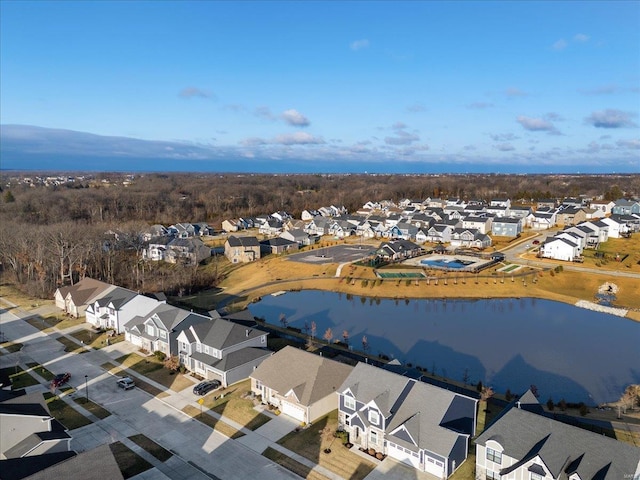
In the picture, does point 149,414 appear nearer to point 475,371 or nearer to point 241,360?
point 241,360

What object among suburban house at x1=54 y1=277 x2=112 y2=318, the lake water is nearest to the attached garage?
the lake water

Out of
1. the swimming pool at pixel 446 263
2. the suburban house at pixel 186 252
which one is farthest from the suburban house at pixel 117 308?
the swimming pool at pixel 446 263

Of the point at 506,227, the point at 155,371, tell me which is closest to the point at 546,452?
the point at 155,371

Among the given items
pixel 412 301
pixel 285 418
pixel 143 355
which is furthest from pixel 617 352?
pixel 143 355

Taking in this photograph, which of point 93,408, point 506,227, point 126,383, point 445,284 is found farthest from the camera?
point 506,227

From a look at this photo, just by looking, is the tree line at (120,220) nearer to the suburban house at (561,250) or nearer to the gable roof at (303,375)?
the gable roof at (303,375)

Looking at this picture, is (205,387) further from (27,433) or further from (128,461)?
(27,433)

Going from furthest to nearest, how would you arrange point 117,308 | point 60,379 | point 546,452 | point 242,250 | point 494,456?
point 242,250
point 117,308
point 60,379
point 494,456
point 546,452
